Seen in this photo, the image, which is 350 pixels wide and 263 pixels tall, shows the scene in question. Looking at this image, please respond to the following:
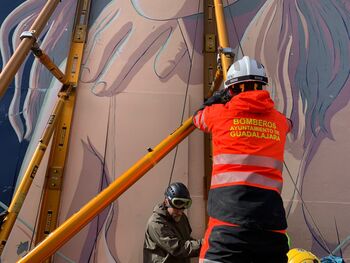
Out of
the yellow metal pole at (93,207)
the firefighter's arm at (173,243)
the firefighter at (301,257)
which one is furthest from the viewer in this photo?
the firefighter's arm at (173,243)

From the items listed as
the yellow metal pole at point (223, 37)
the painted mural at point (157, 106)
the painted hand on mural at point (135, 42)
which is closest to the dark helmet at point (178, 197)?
the painted mural at point (157, 106)

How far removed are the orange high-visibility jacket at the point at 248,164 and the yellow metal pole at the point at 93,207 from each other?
0.42 m

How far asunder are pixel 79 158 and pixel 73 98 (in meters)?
0.66

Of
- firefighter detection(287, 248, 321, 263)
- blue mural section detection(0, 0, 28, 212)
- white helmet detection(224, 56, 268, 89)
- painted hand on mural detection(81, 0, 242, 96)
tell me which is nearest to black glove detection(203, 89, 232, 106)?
white helmet detection(224, 56, 268, 89)

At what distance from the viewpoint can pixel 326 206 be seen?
12.0 feet

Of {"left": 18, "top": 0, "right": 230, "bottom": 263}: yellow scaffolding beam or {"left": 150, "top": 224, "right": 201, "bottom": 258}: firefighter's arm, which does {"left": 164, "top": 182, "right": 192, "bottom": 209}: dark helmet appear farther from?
{"left": 18, "top": 0, "right": 230, "bottom": 263}: yellow scaffolding beam

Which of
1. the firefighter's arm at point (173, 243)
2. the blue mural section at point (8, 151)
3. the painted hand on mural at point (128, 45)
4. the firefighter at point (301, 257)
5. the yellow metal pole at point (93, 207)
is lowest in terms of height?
the firefighter at point (301, 257)

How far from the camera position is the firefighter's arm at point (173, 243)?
9.54 feet

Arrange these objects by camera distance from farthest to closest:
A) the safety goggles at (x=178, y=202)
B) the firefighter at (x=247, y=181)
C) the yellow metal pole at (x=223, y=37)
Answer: the safety goggles at (x=178, y=202), the yellow metal pole at (x=223, y=37), the firefighter at (x=247, y=181)

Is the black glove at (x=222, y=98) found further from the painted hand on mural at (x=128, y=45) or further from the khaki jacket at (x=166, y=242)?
the painted hand on mural at (x=128, y=45)

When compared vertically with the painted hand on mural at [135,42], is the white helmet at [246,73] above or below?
below

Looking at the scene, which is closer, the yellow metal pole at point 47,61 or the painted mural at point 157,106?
the yellow metal pole at point 47,61

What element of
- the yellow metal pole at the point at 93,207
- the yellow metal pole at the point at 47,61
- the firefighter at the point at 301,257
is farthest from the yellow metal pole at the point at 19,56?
the firefighter at the point at 301,257

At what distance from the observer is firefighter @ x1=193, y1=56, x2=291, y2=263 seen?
1699 mm
